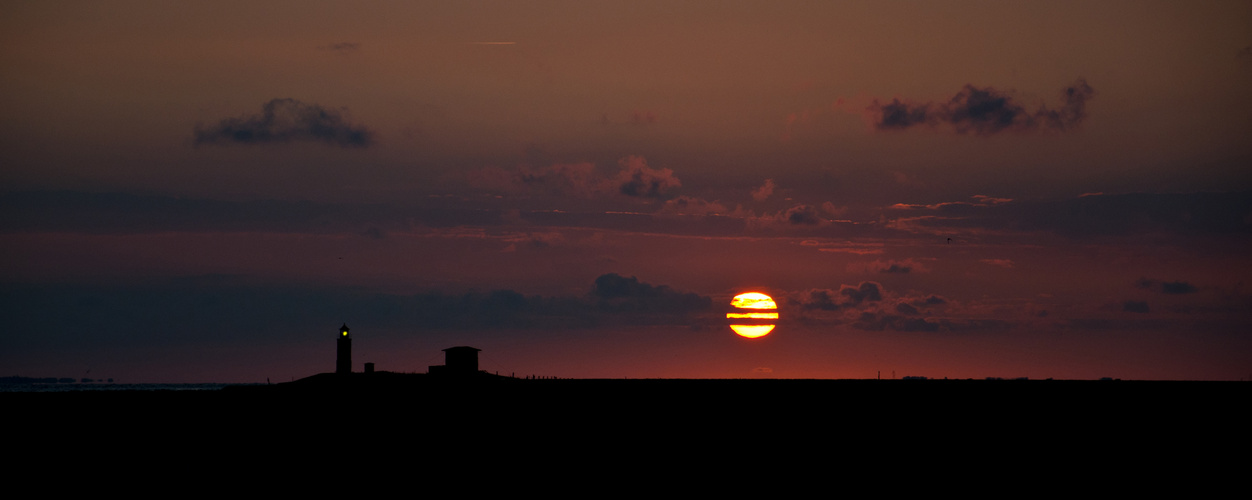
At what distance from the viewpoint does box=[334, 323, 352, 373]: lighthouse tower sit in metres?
102

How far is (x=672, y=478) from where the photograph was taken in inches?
2072

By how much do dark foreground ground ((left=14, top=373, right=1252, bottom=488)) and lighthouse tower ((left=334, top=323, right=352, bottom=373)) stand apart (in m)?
4.82

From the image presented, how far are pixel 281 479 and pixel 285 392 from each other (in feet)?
141

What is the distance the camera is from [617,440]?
68.5 m

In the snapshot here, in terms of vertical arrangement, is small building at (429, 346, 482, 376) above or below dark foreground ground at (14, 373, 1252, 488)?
above

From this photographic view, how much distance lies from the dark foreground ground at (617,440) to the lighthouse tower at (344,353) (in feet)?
15.8

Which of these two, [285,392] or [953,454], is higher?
[285,392]

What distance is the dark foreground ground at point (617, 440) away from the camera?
176 ft

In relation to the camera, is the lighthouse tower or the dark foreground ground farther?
the lighthouse tower

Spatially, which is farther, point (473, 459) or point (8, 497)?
point (473, 459)

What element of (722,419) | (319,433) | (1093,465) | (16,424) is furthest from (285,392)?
(1093,465)

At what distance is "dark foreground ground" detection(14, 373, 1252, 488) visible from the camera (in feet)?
176

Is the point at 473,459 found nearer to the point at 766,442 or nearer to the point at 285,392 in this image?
the point at 766,442

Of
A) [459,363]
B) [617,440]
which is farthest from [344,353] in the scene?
[617,440]
